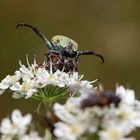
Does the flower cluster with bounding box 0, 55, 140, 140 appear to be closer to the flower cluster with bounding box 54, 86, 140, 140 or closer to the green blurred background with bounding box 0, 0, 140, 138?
the flower cluster with bounding box 54, 86, 140, 140

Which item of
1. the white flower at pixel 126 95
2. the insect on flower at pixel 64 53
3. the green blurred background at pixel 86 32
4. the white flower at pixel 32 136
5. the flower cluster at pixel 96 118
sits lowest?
the white flower at pixel 32 136

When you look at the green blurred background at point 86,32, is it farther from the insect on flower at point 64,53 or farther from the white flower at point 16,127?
the white flower at point 16,127

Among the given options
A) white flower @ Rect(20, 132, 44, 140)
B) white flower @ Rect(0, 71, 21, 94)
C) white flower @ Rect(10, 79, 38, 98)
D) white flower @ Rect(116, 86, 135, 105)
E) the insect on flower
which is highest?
the insect on flower

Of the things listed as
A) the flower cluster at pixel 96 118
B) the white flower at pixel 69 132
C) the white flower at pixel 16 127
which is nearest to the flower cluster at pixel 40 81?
the white flower at pixel 16 127

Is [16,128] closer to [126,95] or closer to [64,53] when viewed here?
[126,95]

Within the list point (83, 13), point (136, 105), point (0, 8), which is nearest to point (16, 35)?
point (0, 8)

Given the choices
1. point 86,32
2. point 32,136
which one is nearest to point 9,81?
point 32,136

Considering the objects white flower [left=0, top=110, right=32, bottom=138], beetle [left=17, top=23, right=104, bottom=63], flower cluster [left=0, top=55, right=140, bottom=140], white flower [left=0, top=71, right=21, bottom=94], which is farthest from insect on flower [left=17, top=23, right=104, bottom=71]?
white flower [left=0, top=110, right=32, bottom=138]
